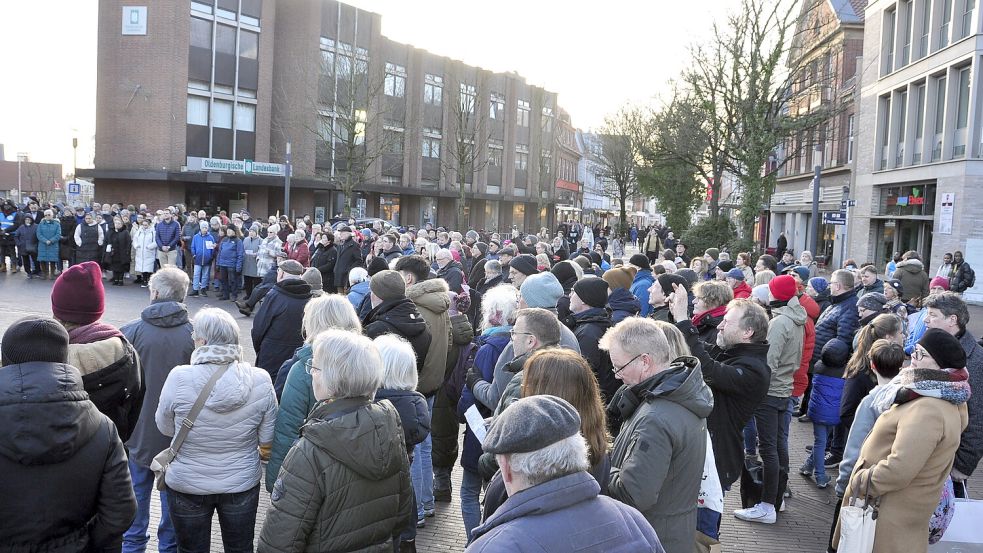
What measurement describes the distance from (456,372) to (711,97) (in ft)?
73.6

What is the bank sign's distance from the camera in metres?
34.2

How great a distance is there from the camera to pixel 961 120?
26.0m

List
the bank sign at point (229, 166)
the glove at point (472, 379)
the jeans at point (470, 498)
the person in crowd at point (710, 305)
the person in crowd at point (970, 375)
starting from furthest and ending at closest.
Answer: the bank sign at point (229, 166), the person in crowd at point (710, 305), the jeans at point (470, 498), the glove at point (472, 379), the person in crowd at point (970, 375)

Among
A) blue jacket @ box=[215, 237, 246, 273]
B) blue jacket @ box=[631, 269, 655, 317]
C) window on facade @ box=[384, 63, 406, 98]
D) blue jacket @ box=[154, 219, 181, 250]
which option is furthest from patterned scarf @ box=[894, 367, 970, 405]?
window on facade @ box=[384, 63, 406, 98]

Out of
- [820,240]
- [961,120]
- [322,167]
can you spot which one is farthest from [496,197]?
[961,120]

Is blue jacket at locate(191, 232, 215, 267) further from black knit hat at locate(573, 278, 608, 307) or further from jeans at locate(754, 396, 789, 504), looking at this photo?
jeans at locate(754, 396, 789, 504)

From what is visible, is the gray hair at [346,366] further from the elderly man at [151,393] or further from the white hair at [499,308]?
the white hair at [499,308]

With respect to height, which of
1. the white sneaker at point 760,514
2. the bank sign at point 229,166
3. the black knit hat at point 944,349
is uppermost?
the bank sign at point 229,166

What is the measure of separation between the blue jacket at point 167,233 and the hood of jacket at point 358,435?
658 inches

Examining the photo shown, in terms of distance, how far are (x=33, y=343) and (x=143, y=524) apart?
2197mm

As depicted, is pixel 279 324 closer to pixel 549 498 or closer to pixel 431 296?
pixel 431 296

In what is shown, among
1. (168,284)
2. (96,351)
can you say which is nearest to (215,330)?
(96,351)

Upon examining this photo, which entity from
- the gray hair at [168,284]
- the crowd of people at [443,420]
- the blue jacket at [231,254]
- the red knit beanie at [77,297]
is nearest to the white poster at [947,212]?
the crowd of people at [443,420]

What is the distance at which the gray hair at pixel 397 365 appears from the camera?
4.30 meters
